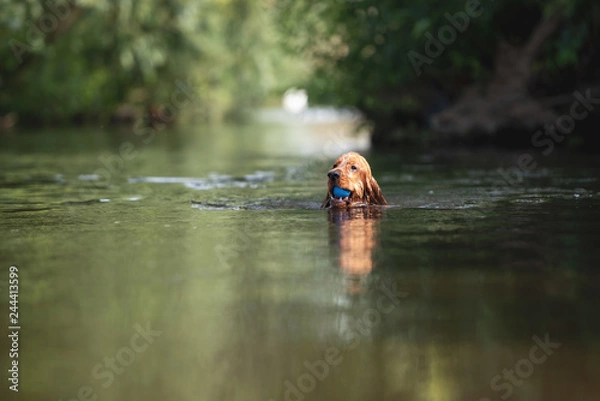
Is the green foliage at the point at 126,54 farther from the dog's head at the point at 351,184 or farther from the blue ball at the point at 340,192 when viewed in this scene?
the blue ball at the point at 340,192

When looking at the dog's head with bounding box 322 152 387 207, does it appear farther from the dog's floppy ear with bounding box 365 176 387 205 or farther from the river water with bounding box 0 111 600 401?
the river water with bounding box 0 111 600 401

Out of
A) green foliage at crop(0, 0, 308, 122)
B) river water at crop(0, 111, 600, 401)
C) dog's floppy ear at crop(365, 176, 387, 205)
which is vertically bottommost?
river water at crop(0, 111, 600, 401)

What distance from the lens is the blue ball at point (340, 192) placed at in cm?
1245

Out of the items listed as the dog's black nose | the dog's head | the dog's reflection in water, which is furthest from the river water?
the dog's black nose

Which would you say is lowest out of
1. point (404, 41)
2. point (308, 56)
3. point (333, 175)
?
point (333, 175)

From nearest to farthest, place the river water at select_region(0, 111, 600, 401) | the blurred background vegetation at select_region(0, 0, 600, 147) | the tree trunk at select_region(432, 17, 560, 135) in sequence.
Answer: the river water at select_region(0, 111, 600, 401) < the blurred background vegetation at select_region(0, 0, 600, 147) < the tree trunk at select_region(432, 17, 560, 135)

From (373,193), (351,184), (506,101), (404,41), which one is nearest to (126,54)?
(404,41)

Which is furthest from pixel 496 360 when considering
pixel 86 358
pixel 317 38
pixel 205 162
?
pixel 317 38

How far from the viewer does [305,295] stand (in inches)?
301

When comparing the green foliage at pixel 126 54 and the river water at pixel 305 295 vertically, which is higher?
the green foliage at pixel 126 54

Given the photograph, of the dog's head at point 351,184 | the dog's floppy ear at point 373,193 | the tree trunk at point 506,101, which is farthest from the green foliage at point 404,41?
the dog's head at point 351,184

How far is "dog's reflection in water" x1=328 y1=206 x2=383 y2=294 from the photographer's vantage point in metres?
8.58

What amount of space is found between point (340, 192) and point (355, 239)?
6.93 feet

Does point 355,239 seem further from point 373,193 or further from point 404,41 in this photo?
point 404,41
